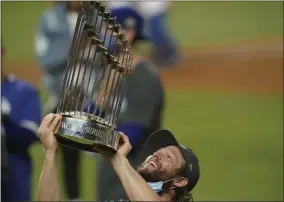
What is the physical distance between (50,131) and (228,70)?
9.06m

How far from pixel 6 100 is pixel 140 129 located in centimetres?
84

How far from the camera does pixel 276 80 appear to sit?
1195 centimetres

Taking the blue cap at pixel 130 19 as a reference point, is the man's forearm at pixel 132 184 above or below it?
below

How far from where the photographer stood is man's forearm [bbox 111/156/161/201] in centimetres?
345

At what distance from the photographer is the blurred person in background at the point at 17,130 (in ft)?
17.0

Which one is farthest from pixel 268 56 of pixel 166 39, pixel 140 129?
pixel 140 129

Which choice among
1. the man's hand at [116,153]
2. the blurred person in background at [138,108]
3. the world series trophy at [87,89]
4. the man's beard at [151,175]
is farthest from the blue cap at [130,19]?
the man's hand at [116,153]

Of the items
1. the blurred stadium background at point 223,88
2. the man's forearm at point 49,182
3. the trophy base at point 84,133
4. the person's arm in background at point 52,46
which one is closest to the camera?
the trophy base at point 84,133

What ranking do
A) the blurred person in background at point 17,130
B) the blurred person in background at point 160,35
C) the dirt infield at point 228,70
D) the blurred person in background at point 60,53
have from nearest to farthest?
the blurred person in background at point 17,130 < the blurred person in background at point 60,53 < the dirt infield at point 228,70 < the blurred person in background at point 160,35

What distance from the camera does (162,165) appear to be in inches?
156

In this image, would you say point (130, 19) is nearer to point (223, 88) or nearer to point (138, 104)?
point (138, 104)

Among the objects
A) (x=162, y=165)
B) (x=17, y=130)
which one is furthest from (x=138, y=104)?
(x=162, y=165)

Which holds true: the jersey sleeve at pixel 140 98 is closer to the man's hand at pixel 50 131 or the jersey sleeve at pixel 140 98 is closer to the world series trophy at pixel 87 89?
the world series trophy at pixel 87 89

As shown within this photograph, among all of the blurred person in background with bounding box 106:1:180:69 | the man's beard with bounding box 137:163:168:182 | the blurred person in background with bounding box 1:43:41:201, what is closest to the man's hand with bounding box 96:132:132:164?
the man's beard with bounding box 137:163:168:182
